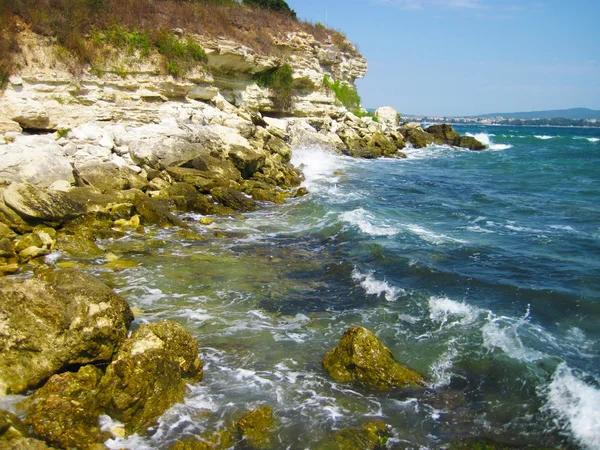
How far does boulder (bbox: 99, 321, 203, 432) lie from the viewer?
5750mm

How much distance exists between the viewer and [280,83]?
31859mm

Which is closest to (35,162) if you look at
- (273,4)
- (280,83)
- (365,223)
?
(365,223)

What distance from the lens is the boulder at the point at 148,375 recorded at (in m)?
5.75

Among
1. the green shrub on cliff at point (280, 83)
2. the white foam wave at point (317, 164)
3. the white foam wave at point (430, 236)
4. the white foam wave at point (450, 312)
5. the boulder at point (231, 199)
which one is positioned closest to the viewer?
the white foam wave at point (450, 312)

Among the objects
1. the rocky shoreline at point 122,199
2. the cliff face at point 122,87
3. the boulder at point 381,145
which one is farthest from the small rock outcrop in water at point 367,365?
the boulder at point 381,145

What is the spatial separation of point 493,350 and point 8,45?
20986 millimetres

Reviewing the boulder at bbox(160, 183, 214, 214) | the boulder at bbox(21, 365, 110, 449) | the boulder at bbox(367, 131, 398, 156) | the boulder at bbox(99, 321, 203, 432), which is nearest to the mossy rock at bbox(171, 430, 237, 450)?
the boulder at bbox(99, 321, 203, 432)

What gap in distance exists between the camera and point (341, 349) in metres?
7.18

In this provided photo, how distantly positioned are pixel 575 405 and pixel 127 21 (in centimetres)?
2543

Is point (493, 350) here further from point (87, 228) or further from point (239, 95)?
point (239, 95)

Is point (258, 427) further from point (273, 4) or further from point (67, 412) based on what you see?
point (273, 4)

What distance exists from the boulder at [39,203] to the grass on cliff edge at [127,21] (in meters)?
8.29

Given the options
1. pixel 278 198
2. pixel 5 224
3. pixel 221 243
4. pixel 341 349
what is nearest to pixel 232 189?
pixel 278 198

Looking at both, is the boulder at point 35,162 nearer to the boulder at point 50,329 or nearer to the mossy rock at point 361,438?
the boulder at point 50,329
